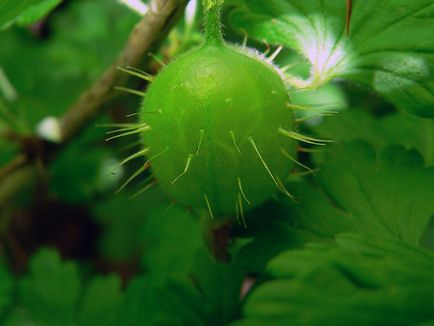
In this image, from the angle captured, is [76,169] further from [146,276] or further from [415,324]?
[415,324]

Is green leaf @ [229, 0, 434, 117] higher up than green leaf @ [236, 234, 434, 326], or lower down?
higher up

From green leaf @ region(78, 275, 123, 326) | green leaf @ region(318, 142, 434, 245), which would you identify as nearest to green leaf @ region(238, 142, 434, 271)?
green leaf @ region(318, 142, 434, 245)

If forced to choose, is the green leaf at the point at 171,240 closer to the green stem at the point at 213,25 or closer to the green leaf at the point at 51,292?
the green leaf at the point at 51,292

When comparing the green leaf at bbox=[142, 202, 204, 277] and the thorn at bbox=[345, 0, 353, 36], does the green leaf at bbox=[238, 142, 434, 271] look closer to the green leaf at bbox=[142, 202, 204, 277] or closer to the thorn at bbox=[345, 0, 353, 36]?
the thorn at bbox=[345, 0, 353, 36]

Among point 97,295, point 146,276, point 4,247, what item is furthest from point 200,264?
point 4,247

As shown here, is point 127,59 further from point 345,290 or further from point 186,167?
point 345,290

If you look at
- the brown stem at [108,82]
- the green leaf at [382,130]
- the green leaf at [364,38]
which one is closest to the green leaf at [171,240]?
the brown stem at [108,82]
